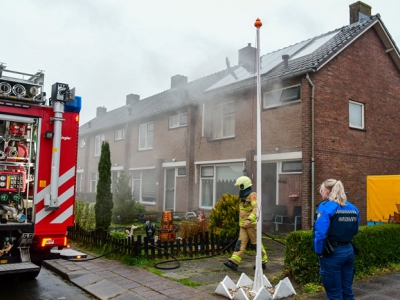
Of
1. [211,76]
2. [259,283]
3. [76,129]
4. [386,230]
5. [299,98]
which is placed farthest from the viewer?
[211,76]

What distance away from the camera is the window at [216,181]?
1466cm

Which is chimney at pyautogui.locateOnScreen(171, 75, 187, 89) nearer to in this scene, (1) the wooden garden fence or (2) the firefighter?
(1) the wooden garden fence

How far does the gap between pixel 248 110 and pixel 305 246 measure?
860cm

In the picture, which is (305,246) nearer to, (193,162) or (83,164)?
(193,162)

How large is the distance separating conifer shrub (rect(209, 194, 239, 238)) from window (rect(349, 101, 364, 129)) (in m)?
6.00

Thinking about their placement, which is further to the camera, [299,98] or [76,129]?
[299,98]

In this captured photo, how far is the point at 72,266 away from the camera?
24.7 feet

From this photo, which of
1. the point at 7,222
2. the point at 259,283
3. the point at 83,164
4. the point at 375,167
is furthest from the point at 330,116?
the point at 83,164

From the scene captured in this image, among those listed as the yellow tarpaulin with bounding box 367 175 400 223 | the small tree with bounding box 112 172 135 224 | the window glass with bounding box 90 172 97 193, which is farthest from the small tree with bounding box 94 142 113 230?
the window glass with bounding box 90 172 97 193

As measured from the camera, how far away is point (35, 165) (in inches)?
223

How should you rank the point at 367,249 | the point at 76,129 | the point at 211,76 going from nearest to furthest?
the point at 76,129, the point at 367,249, the point at 211,76

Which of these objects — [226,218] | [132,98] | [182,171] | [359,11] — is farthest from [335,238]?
[132,98]

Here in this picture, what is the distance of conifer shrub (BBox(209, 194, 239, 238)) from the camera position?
30.5ft

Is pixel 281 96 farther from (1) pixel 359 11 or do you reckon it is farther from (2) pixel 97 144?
(2) pixel 97 144
